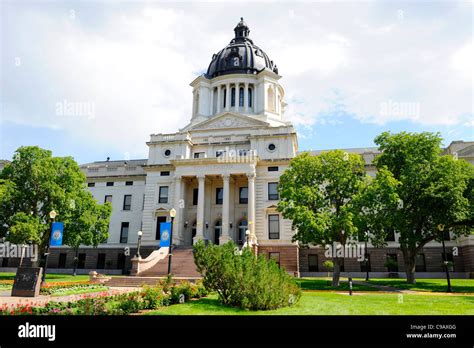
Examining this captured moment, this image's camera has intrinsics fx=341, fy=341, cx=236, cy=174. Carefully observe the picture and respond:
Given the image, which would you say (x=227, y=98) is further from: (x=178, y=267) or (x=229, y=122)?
(x=178, y=267)

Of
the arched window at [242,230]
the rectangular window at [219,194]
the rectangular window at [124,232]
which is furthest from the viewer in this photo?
the rectangular window at [124,232]

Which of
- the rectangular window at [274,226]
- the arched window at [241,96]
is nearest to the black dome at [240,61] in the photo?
the arched window at [241,96]

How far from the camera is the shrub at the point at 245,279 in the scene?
1292 cm

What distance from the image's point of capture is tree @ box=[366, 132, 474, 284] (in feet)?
90.6

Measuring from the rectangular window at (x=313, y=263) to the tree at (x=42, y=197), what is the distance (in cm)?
2569

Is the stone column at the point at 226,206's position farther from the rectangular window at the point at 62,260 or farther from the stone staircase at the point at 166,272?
the rectangular window at the point at 62,260

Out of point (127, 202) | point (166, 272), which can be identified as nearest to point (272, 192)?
point (166, 272)

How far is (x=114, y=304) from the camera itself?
13.3m

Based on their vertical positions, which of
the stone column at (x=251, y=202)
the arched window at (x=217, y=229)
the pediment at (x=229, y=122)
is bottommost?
the arched window at (x=217, y=229)

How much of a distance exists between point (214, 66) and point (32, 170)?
36.4 m

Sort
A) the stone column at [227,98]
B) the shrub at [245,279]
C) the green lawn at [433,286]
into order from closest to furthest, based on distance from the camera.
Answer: the shrub at [245,279] < the green lawn at [433,286] < the stone column at [227,98]

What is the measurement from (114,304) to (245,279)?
5.20 metres

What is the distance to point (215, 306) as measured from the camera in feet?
45.7

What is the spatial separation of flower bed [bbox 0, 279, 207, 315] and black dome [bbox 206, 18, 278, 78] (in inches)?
1833
